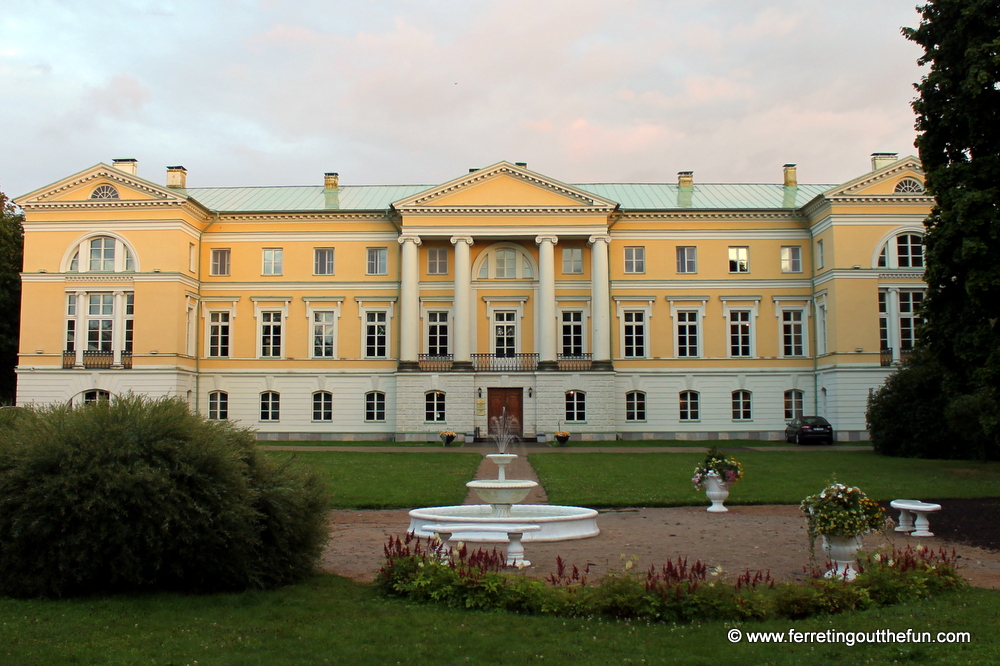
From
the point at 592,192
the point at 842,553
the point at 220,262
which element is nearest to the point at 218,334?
the point at 220,262

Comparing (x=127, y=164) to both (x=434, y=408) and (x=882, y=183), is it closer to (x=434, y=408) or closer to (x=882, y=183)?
(x=434, y=408)

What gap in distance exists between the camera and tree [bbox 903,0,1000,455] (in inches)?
826

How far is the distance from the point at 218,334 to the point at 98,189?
8847mm

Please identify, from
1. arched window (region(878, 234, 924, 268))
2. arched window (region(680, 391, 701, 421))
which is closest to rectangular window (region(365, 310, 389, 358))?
arched window (region(680, 391, 701, 421))

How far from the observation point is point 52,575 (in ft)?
30.8

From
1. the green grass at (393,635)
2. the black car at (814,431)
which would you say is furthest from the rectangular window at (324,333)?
the green grass at (393,635)

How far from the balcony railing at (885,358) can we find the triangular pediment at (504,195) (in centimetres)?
1416

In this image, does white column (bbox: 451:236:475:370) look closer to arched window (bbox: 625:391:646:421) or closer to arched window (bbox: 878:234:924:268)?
arched window (bbox: 625:391:646:421)

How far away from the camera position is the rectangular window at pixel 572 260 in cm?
4434

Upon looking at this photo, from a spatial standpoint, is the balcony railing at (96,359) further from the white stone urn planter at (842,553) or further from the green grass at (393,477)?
the white stone urn planter at (842,553)

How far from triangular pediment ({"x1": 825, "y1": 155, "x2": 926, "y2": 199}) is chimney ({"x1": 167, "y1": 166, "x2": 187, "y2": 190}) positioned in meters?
33.2

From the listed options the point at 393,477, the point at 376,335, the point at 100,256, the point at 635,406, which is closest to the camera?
the point at 393,477

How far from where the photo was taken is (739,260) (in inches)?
1761

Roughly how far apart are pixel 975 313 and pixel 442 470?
1456cm
